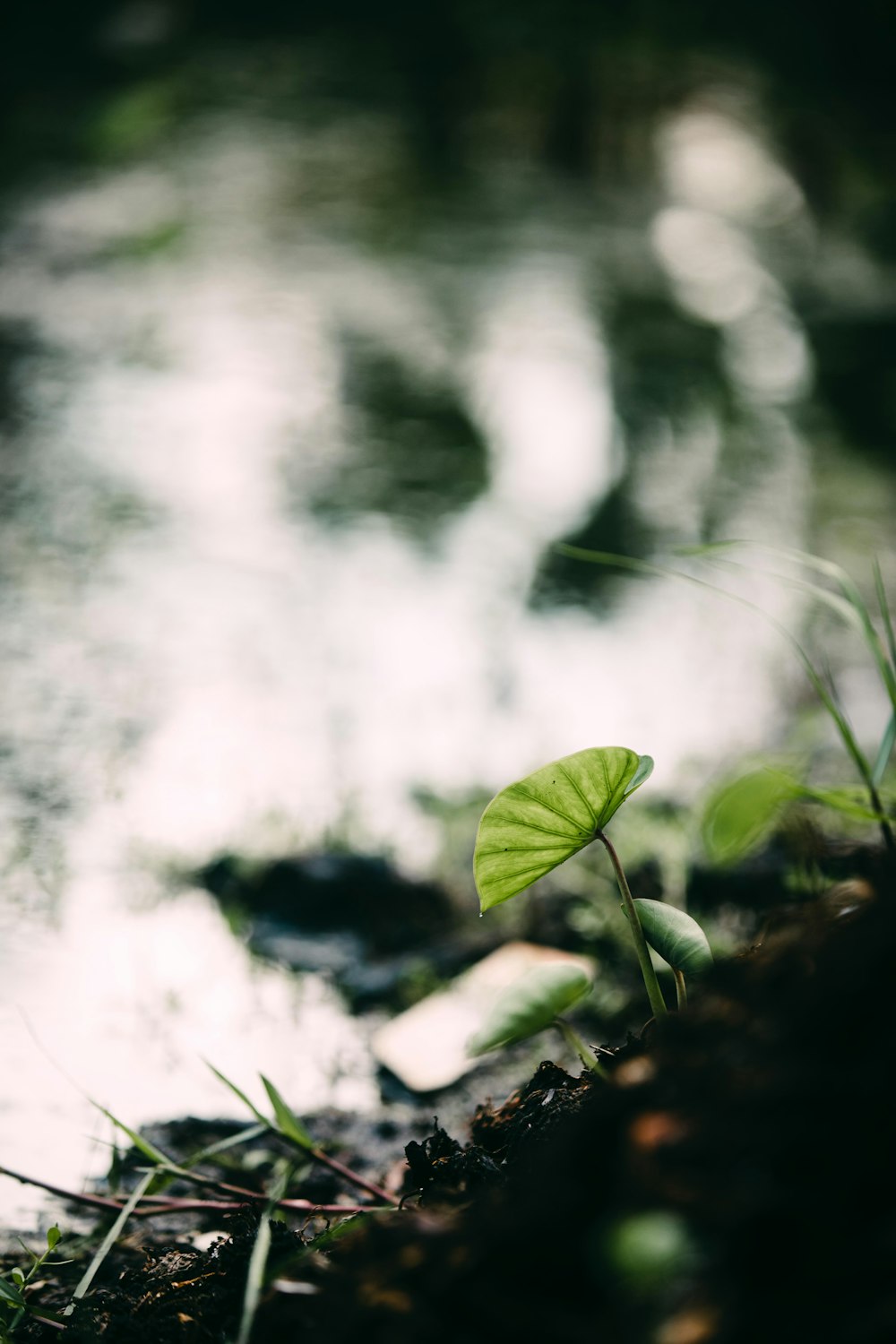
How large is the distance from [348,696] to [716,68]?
4634 mm

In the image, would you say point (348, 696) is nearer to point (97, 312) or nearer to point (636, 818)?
point (636, 818)

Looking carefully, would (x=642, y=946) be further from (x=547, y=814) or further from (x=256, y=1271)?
(x=256, y=1271)

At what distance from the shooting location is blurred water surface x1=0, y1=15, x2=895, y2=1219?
1183 millimetres

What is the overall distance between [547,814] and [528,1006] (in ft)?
0.42

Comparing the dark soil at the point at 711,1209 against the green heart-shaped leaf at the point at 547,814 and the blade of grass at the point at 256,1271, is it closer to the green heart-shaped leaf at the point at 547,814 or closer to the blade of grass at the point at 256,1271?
the blade of grass at the point at 256,1271

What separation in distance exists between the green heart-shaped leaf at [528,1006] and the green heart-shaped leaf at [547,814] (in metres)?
0.06

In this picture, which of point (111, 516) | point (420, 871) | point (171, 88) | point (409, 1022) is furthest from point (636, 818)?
point (171, 88)

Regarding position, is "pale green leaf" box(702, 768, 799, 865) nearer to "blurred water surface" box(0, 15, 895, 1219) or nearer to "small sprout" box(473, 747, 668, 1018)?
"small sprout" box(473, 747, 668, 1018)

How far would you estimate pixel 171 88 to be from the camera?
4.25m

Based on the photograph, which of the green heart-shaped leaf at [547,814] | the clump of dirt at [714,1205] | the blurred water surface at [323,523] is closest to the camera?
the clump of dirt at [714,1205]

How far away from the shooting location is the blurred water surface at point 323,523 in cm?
118

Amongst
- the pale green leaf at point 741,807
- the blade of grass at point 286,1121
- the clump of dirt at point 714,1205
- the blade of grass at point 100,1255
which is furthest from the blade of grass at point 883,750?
the blade of grass at point 100,1255

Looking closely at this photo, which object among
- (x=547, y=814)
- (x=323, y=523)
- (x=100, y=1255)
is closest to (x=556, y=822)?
(x=547, y=814)

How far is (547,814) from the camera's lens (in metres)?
0.67
